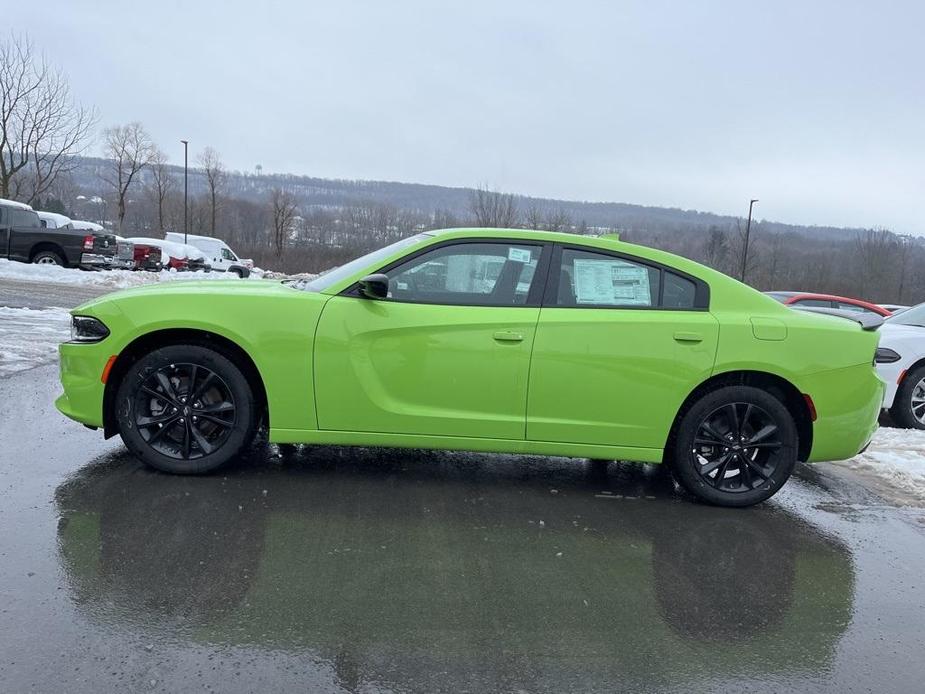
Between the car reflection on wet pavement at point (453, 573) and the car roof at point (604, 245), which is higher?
the car roof at point (604, 245)

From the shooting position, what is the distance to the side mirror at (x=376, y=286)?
13.9ft

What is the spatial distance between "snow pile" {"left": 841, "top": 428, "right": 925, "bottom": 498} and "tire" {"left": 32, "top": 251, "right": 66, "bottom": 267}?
22717 mm

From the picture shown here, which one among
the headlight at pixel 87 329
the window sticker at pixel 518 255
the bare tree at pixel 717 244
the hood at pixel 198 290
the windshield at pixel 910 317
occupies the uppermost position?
the bare tree at pixel 717 244

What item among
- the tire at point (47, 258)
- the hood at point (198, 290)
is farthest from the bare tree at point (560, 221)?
the tire at point (47, 258)

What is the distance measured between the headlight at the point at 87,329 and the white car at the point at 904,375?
23.8 ft

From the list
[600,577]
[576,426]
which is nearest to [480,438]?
[576,426]

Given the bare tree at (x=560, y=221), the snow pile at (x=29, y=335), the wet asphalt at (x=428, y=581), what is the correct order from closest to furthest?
the wet asphalt at (x=428, y=581) → the snow pile at (x=29, y=335) → the bare tree at (x=560, y=221)

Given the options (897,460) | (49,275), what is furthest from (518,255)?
(49,275)

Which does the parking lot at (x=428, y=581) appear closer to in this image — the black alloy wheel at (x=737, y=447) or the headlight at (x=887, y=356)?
the black alloy wheel at (x=737, y=447)

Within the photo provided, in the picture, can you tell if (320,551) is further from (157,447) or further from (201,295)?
(201,295)

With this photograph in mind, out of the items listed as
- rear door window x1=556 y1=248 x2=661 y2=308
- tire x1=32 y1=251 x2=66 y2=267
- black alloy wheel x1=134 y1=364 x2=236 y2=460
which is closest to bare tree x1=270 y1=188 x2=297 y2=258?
tire x1=32 y1=251 x2=66 y2=267

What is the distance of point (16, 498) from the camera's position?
3885 millimetres

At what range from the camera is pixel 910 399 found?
25.0ft

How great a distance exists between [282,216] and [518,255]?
79316 mm
